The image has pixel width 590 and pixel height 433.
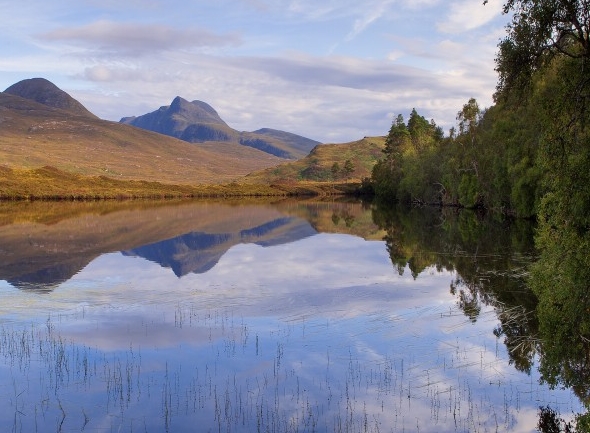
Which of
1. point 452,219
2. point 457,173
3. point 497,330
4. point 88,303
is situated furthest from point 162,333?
point 457,173

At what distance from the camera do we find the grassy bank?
138m

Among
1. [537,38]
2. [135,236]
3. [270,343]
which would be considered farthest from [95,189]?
[537,38]

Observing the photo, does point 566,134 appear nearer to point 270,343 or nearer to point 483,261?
point 270,343

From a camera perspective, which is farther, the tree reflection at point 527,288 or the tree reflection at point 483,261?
the tree reflection at point 483,261

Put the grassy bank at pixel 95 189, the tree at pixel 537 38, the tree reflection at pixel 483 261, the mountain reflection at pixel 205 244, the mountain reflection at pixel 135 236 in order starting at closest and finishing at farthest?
the tree at pixel 537 38
the tree reflection at pixel 483 261
the mountain reflection at pixel 135 236
the mountain reflection at pixel 205 244
the grassy bank at pixel 95 189

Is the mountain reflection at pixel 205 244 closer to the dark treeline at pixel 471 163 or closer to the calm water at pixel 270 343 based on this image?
the calm water at pixel 270 343

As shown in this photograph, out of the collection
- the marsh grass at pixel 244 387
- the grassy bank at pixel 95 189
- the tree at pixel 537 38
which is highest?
the tree at pixel 537 38

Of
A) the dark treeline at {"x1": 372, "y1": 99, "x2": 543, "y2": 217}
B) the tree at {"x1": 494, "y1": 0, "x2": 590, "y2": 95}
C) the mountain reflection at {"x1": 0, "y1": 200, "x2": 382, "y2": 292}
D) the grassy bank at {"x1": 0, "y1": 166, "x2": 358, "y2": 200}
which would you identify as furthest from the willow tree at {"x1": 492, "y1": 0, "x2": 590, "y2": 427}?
the grassy bank at {"x1": 0, "y1": 166, "x2": 358, "y2": 200}

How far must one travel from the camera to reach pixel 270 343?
882 inches

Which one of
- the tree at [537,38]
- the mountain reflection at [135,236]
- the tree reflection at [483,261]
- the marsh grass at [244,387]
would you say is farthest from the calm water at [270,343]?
the tree at [537,38]

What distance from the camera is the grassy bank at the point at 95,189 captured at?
13825 centimetres

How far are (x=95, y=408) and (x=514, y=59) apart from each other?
14.6 metres

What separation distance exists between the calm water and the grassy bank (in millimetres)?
96894

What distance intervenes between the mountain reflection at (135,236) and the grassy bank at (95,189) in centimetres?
4805
